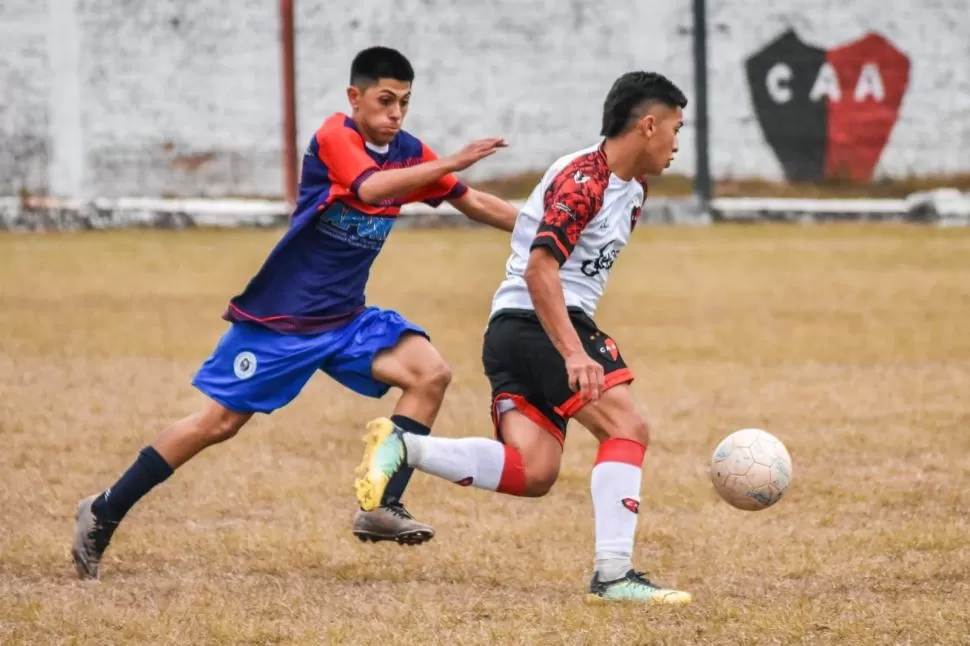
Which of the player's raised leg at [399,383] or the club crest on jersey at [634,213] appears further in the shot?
the player's raised leg at [399,383]

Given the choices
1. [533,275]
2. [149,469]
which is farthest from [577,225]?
[149,469]

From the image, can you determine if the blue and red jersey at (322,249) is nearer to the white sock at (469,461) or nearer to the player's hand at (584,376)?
the white sock at (469,461)

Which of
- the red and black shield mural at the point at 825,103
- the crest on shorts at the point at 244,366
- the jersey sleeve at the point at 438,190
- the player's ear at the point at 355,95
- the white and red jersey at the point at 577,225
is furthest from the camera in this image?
the red and black shield mural at the point at 825,103

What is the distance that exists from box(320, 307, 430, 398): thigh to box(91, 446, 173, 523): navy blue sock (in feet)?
2.19

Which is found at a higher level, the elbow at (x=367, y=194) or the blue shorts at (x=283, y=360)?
the elbow at (x=367, y=194)

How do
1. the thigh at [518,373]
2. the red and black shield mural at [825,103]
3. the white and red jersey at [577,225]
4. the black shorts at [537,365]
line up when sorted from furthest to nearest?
the red and black shield mural at [825,103], the thigh at [518,373], the black shorts at [537,365], the white and red jersey at [577,225]

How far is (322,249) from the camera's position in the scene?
5691mm

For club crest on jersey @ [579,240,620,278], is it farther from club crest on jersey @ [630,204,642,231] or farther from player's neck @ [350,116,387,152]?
player's neck @ [350,116,387,152]

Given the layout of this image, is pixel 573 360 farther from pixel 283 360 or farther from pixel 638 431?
pixel 283 360

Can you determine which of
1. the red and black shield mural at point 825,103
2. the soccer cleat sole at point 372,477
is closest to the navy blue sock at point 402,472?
the soccer cleat sole at point 372,477

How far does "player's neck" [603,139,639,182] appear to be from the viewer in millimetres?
5168

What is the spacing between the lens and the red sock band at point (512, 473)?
5.20 m

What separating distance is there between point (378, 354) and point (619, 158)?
114cm

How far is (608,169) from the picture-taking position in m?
5.16
